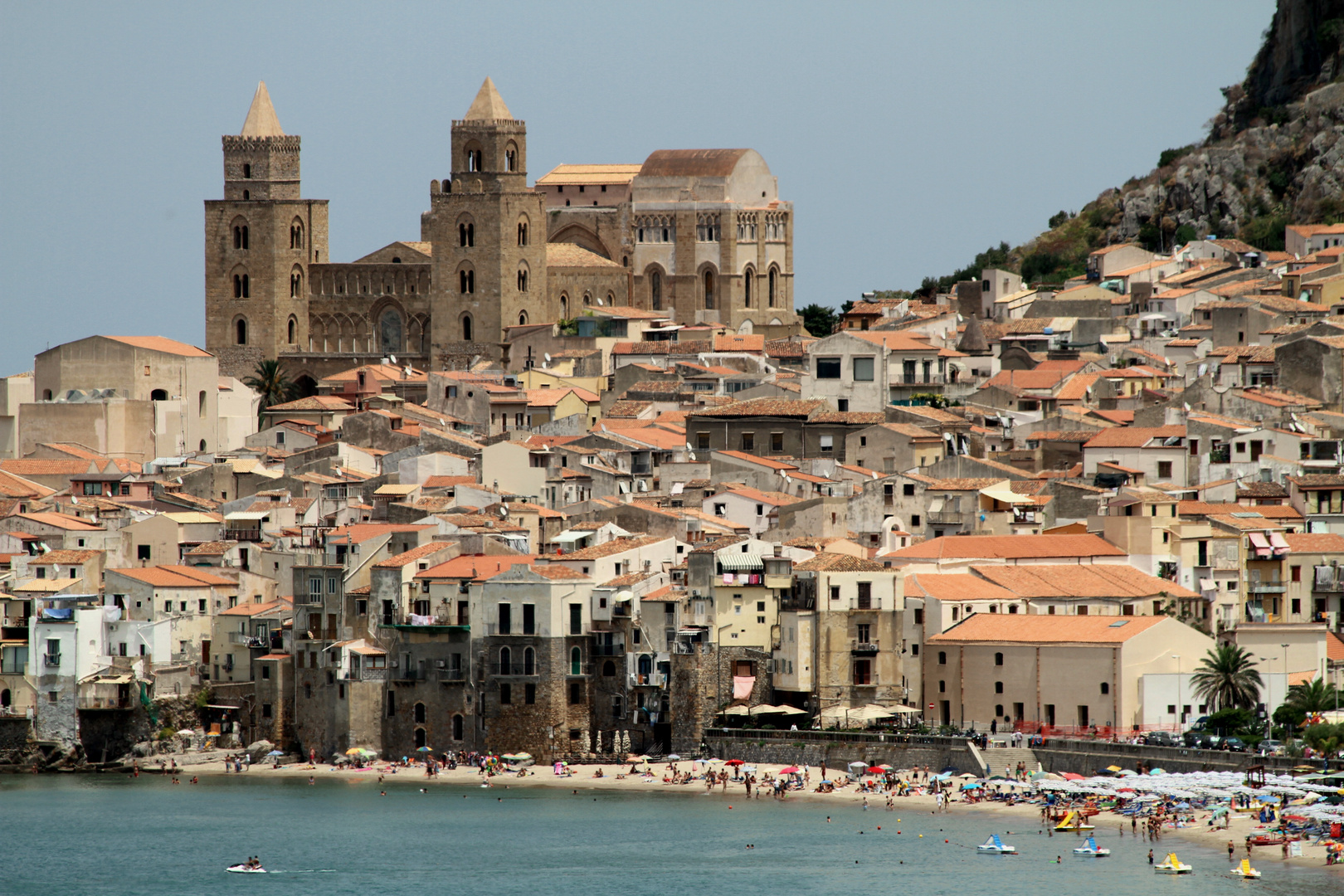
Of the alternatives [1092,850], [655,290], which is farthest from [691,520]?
[655,290]

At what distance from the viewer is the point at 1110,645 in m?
69.1

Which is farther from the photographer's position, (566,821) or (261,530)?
(261,530)

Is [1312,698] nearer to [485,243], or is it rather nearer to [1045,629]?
[1045,629]

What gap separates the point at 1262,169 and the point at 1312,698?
2792 inches

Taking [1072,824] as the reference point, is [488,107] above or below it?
above

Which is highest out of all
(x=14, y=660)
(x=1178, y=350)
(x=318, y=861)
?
(x=1178, y=350)

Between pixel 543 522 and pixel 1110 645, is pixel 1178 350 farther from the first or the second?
pixel 1110 645

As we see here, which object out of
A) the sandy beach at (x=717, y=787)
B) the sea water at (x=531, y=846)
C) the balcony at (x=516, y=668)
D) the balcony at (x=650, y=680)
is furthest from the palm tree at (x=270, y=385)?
the balcony at (x=650, y=680)

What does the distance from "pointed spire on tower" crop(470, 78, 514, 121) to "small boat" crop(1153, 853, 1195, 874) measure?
76548 mm

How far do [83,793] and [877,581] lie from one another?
821 inches

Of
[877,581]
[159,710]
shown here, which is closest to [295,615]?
[159,710]

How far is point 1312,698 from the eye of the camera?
68.7 metres

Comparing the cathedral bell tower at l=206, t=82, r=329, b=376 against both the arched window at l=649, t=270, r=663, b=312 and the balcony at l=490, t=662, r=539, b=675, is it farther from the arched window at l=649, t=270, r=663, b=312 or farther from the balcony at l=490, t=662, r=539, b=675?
the balcony at l=490, t=662, r=539, b=675

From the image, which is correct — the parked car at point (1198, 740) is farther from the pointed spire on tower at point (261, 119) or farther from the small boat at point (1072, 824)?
the pointed spire on tower at point (261, 119)
